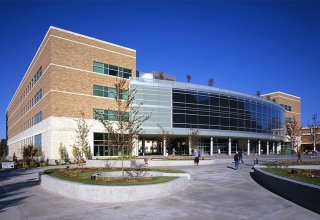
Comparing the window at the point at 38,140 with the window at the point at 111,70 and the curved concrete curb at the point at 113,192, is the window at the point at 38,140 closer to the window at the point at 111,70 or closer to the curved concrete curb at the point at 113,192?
the window at the point at 111,70

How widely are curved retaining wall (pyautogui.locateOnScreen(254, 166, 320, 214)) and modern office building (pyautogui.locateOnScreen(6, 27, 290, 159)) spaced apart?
60.3 feet

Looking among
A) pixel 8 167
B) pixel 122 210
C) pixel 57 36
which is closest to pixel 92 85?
pixel 57 36

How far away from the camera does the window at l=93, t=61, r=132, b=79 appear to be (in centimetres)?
4016

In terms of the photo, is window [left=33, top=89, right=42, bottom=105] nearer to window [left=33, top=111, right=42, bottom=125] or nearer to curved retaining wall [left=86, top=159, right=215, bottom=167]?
window [left=33, top=111, right=42, bottom=125]

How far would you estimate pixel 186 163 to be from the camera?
Answer: 2731cm

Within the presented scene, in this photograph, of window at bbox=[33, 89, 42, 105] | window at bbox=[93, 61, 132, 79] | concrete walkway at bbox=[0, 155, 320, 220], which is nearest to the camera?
concrete walkway at bbox=[0, 155, 320, 220]

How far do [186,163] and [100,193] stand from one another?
17815 millimetres

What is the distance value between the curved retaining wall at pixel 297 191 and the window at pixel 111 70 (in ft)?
105

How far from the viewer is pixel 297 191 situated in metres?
9.96

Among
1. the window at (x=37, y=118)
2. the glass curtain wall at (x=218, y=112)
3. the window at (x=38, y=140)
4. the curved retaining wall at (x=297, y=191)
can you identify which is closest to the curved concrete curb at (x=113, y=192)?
the curved retaining wall at (x=297, y=191)

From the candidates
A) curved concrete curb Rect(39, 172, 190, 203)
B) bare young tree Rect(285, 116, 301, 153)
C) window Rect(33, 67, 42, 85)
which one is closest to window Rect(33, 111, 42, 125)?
window Rect(33, 67, 42, 85)

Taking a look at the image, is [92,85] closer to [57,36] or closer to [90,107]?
[90,107]

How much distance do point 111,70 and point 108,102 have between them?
5276 millimetres

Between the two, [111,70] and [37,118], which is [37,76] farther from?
[111,70]
